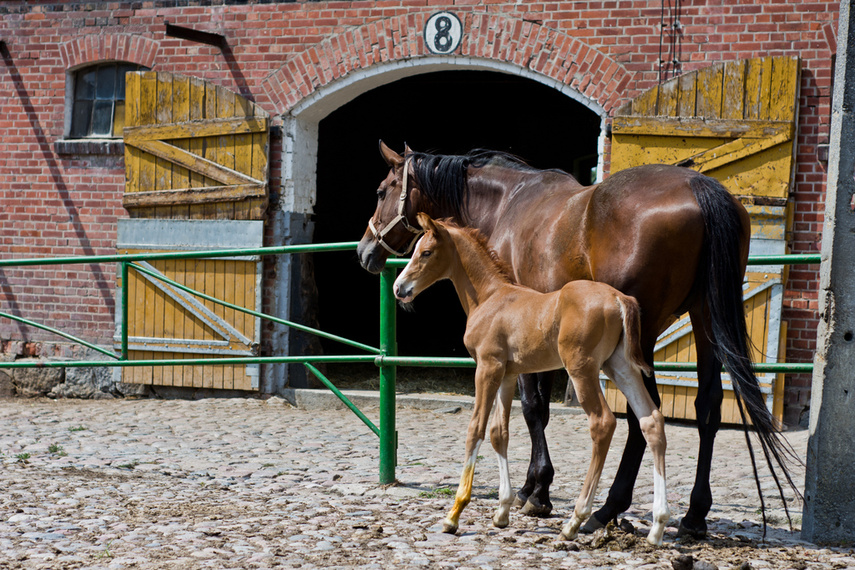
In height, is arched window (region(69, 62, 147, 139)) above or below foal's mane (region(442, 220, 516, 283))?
above

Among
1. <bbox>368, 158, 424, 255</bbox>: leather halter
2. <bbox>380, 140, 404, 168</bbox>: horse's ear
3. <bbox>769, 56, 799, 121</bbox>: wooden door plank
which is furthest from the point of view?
<bbox>769, 56, 799, 121</bbox>: wooden door plank

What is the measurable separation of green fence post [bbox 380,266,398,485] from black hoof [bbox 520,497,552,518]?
980 mm

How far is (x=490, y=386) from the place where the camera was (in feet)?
12.5

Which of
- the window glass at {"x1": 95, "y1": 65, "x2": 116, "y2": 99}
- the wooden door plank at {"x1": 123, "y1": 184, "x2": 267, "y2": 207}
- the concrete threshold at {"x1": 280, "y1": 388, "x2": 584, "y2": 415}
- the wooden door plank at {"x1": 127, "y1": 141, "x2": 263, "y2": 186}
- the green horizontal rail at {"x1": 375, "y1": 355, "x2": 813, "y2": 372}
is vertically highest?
the window glass at {"x1": 95, "y1": 65, "x2": 116, "y2": 99}

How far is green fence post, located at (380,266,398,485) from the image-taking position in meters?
4.89

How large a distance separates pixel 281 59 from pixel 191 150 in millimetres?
1240

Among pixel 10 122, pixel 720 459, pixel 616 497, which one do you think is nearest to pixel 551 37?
pixel 720 459

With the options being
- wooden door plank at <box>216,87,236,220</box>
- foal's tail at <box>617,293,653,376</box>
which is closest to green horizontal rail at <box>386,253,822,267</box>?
foal's tail at <box>617,293,653,376</box>

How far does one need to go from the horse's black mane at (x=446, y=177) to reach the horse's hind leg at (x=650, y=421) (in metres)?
1.64

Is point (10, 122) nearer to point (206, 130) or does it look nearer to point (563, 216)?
point (206, 130)

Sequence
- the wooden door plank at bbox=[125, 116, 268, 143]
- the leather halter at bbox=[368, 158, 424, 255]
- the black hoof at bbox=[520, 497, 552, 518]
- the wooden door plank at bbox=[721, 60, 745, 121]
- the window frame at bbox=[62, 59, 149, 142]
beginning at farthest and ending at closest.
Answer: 1. the window frame at bbox=[62, 59, 149, 142]
2. the wooden door plank at bbox=[125, 116, 268, 143]
3. the wooden door plank at bbox=[721, 60, 745, 121]
4. the leather halter at bbox=[368, 158, 424, 255]
5. the black hoof at bbox=[520, 497, 552, 518]

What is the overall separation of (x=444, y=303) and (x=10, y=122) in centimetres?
629

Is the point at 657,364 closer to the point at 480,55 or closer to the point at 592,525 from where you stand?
the point at 592,525

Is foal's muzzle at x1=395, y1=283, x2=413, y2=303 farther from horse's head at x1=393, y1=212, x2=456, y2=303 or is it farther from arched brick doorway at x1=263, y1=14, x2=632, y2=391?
arched brick doorway at x1=263, y1=14, x2=632, y2=391
